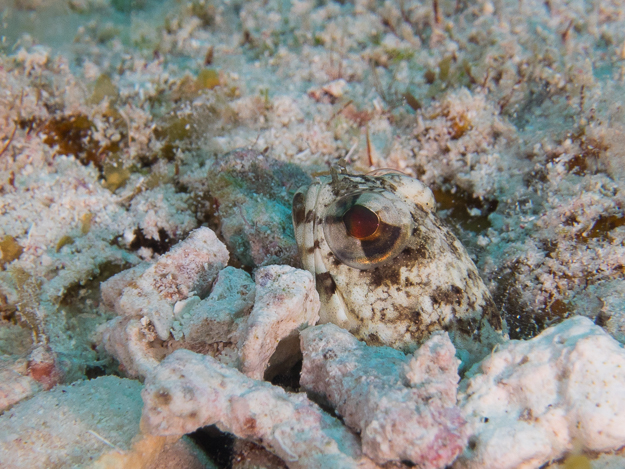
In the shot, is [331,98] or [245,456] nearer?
[245,456]

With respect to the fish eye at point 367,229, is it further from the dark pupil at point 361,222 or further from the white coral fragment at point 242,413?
the white coral fragment at point 242,413

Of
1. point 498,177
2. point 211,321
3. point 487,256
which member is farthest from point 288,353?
point 498,177

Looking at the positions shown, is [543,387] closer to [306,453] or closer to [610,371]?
[610,371]

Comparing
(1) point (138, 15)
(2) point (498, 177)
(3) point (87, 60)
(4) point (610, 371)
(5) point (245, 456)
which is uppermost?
(1) point (138, 15)

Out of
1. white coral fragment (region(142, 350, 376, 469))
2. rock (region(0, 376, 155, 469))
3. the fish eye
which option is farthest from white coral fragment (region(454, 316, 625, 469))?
rock (region(0, 376, 155, 469))

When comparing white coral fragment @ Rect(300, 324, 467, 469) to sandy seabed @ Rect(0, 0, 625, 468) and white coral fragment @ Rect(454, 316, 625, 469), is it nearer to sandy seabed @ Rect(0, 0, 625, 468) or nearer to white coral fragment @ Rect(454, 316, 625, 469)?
sandy seabed @ Rect(0, 0, 625, 468)

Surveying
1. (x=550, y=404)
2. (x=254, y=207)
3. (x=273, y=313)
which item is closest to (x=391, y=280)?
(x=273, y=313)
